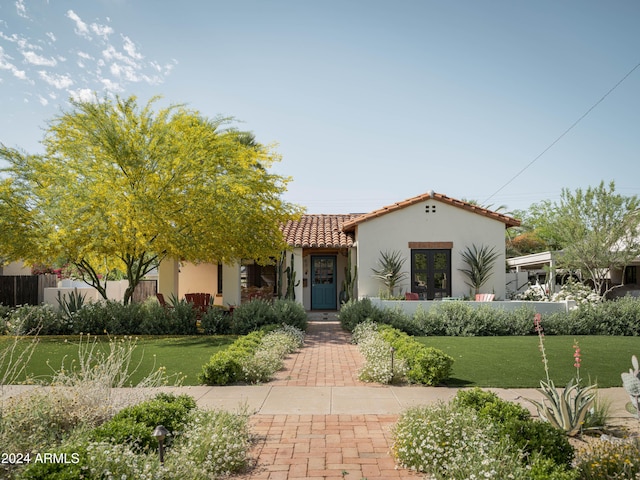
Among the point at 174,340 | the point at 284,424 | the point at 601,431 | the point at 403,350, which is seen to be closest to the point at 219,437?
the point at 284,424

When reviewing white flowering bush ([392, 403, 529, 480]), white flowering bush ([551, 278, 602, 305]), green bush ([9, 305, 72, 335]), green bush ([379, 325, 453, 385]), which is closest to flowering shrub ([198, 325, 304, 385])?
green bush ([379, 325, 453, 385])

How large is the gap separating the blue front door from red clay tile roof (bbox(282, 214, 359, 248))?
1.24 m

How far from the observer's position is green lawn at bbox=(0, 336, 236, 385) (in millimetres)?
9547

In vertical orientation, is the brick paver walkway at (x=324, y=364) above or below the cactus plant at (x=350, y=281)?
below

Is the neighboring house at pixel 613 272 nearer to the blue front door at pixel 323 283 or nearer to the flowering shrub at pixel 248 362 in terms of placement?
the blue front door at pixel 323 283

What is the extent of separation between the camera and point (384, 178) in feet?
72.8

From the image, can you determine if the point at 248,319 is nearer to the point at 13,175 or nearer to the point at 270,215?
the point at 270,215

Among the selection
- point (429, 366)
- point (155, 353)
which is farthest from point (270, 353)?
point (155, 353)

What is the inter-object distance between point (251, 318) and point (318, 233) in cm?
763

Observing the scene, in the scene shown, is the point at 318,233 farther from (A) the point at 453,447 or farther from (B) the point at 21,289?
(A) the point at 453,447

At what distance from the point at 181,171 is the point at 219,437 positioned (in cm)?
1089

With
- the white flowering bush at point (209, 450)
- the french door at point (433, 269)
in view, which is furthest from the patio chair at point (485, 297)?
the white flowering bush at point (209, 450)

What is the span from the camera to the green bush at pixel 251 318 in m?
15.1

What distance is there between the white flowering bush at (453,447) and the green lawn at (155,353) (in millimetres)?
4704
